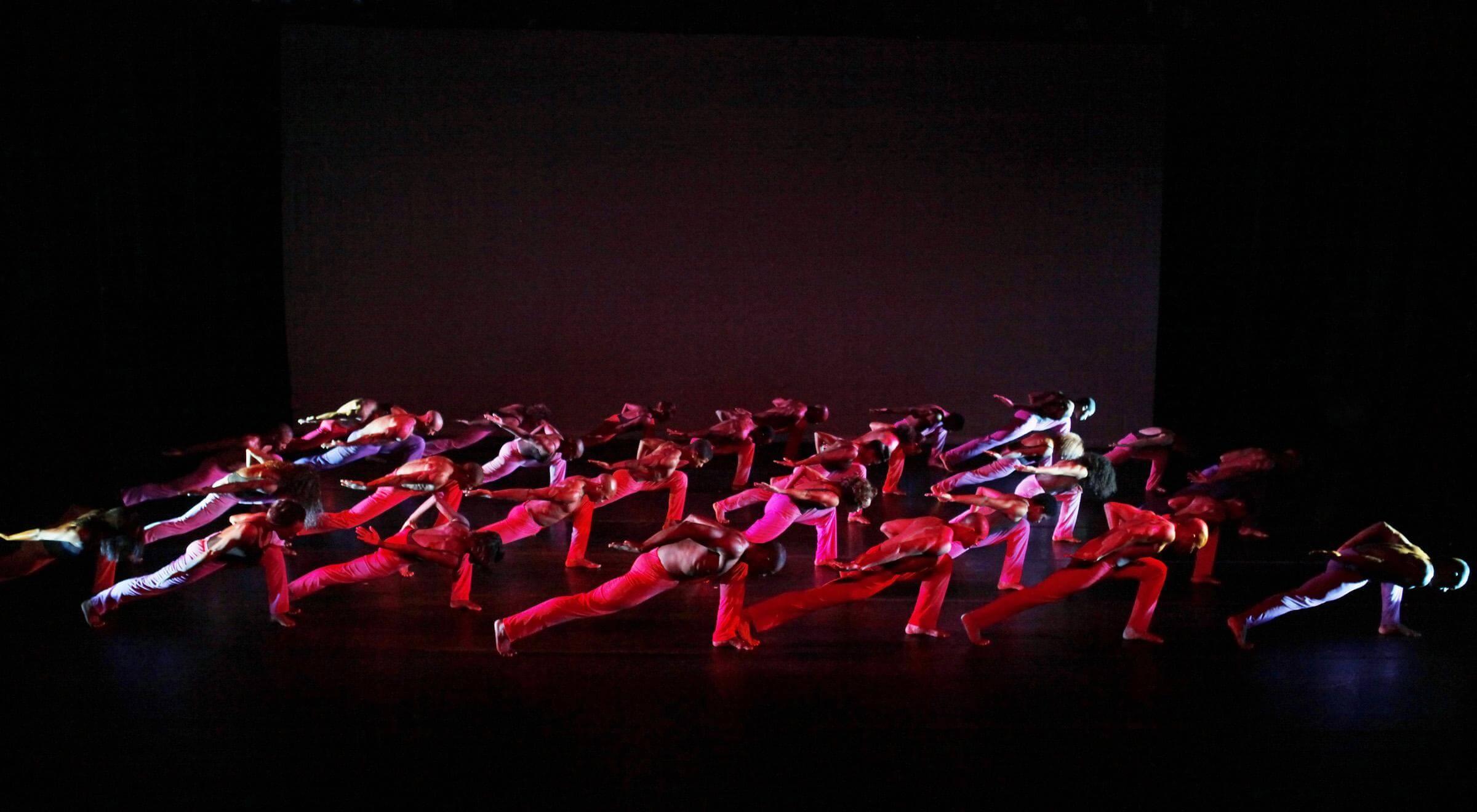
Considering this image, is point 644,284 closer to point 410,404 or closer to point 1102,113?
point 410,404

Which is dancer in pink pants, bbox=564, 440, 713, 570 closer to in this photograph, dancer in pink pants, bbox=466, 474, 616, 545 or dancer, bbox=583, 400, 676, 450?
dancer in pink pants, bbox=466, 474, 616, 545

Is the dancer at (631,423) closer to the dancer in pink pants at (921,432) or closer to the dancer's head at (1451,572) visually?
the dancer in pink pants at (921,432)

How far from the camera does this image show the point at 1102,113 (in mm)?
6484

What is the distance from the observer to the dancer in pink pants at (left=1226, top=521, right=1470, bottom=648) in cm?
299

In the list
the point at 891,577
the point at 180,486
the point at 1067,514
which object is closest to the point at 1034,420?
the point at 1067,514

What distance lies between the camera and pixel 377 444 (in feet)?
15.6

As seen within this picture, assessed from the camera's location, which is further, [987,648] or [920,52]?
[920,52]

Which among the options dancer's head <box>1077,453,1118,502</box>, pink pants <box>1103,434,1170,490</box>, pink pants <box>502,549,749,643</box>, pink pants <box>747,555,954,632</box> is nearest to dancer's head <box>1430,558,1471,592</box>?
dancer's head <box>1077,453,1118,502</box>

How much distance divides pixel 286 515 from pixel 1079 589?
2.54 meters

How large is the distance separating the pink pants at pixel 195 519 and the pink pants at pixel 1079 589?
277cm

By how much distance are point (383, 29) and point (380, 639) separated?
461 cm

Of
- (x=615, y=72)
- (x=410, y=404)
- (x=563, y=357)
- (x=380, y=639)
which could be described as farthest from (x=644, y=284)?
(x=380, y=639)

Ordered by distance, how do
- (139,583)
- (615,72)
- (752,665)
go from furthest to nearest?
(615,72)
(139,583)
(752,665)

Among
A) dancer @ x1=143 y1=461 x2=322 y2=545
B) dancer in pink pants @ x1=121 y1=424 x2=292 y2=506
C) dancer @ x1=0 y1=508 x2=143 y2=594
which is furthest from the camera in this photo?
dancer in pink pants @ x1=121 y1=424 x2=292 y2=506
